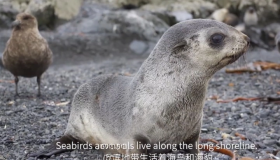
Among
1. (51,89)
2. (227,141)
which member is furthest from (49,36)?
(227,141)

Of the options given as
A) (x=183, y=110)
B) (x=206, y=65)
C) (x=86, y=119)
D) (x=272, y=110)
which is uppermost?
(x=206, y=65)

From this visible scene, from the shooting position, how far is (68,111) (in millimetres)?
5262

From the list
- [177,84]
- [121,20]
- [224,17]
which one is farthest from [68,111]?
[224,17]

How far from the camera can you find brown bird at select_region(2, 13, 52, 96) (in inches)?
247

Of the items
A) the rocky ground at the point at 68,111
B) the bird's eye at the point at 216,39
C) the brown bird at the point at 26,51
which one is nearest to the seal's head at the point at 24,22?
the brown bird at the point at 26,51

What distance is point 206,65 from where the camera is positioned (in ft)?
9.09

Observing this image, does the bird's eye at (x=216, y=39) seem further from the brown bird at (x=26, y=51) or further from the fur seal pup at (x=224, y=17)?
the fur seal pup at (x=224, y=17)

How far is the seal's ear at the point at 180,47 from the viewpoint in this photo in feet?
9.25

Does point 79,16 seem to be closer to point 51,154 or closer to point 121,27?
point 121,27

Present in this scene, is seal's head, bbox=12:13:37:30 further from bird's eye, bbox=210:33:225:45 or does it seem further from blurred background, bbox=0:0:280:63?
blurred background, bbox=0:0:280:63

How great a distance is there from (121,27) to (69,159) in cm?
923

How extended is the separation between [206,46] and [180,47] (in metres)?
0.16

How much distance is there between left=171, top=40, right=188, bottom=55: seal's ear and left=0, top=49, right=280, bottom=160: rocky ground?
1.59 feet

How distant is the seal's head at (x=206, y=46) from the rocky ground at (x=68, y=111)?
332 mm
